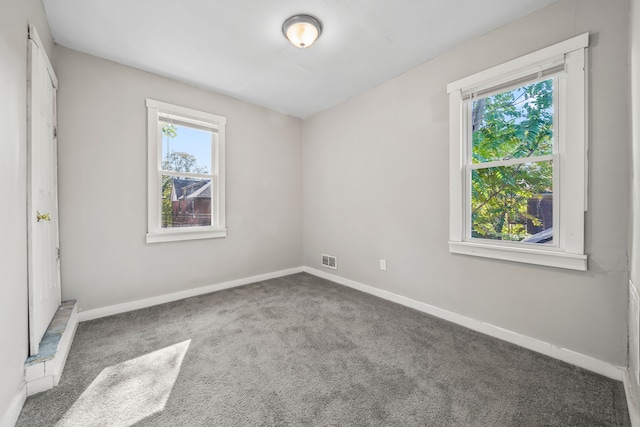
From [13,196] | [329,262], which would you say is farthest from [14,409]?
[329,262]

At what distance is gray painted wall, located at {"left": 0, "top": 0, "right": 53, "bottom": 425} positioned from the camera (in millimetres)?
1249

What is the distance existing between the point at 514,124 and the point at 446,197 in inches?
30.7

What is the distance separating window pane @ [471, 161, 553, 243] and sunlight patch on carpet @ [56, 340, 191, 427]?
2654 millimetres

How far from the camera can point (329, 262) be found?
3.77 metres

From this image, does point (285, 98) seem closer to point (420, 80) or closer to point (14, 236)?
point (420, 80)

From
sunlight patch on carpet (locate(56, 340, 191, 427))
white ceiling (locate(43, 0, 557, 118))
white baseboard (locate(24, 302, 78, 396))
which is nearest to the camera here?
sunlight patch on carpet (locate(56, 340, 191, 427))

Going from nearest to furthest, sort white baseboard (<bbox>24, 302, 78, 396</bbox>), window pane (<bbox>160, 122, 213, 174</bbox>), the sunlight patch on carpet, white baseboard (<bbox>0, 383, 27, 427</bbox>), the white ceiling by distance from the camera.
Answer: white baseboard (<bbox>0, 383, 27, 427</bbox>), the sunlight patch on carpet, white baseboard (<bbox>24, 302, 78, 396</bbox>), the white ceiling, window pane (<bbox>160, 122, 213, 174</bbox>)

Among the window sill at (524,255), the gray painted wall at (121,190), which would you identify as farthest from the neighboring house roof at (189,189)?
the window sill at (524,255)

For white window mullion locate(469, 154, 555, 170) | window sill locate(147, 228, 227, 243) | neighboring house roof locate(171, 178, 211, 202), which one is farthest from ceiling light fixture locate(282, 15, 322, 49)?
window sill locate(147, 228, 227, 243)

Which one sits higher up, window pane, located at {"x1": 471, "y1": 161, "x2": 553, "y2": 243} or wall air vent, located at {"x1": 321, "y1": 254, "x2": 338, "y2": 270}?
window pane, located at {"x1": 471, "y1": 161, "x2": 553, "y2": 243}

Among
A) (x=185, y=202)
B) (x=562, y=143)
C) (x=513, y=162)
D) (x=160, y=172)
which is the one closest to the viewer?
(x=562, y=143)

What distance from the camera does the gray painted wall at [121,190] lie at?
2.39 meters

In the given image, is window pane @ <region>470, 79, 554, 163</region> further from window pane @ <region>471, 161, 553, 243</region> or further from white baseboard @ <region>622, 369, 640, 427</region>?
white baseboard @ <region>622, 369, 640, 427</region>

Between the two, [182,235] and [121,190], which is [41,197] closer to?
[121,190]
